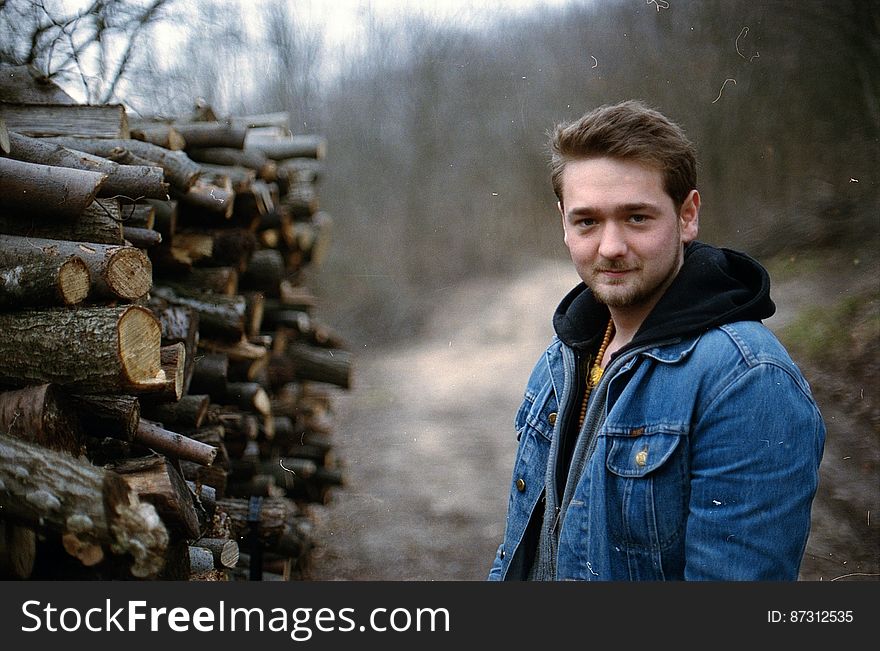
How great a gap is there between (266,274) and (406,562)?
1605mm

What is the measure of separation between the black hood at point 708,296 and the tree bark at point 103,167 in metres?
1.57

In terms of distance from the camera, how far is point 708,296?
141 centimetres

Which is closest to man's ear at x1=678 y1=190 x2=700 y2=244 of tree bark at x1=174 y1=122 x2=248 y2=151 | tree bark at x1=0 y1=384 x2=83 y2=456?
tree bark at x1=0 y1=384 x2=83 y2=456

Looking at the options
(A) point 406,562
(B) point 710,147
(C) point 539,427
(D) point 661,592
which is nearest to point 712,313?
(C) point 539,427

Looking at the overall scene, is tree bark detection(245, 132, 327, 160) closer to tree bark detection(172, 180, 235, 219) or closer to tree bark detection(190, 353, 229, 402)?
tree bark detection(172, 180, 235, 219)

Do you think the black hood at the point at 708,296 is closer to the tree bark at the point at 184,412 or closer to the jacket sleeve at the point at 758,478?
the jacket sleeve at the point at 758,478

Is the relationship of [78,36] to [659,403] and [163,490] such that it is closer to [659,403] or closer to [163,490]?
[163,490]

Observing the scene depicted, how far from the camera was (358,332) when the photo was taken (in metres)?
4.16

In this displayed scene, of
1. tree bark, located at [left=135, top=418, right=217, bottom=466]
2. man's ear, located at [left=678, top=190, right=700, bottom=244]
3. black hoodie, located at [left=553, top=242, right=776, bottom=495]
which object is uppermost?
man's ear, located at [left=678, top=190, right=700, bottom=244]

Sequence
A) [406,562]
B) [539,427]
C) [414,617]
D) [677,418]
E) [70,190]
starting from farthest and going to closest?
[406,562] → [70,190] → [414,617] → [539,427] → [677,418]

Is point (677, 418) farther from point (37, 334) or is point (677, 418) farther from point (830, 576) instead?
point (830, 576)

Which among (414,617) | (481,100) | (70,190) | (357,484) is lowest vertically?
(414,617)

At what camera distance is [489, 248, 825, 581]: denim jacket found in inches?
49.3

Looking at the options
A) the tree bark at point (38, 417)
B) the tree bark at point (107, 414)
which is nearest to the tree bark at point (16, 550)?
the tree bark at point (38, 417)
